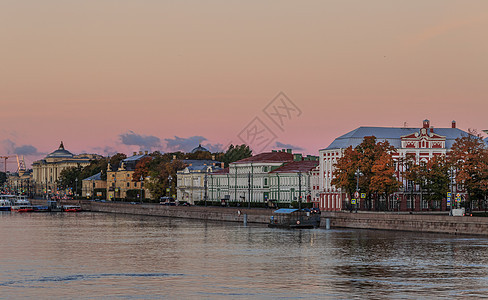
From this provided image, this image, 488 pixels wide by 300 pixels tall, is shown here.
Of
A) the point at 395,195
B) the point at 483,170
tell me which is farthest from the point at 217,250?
the point at 395,195

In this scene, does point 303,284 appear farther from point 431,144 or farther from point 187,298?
point 431,144

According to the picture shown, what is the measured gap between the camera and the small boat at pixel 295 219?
121m

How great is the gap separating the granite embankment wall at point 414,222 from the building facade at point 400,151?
2104 cm

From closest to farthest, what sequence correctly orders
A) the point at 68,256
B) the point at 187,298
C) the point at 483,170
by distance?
1. the point at 187,298
2. the point at 68,256
3. the point at 483,170

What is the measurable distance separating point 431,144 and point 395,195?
34.6 ft

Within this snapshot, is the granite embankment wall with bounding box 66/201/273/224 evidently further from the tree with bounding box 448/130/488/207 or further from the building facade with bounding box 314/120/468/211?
the tree with bounding box 448/130/488/207

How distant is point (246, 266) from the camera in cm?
7112

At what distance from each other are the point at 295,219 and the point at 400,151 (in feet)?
101

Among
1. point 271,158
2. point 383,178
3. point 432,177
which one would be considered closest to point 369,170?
point 383,178

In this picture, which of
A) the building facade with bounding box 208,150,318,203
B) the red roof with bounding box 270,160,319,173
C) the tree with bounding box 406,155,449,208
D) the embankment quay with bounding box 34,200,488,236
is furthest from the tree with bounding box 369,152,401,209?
the red roof with bounding box 270,160,319,173

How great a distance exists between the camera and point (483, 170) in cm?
11612

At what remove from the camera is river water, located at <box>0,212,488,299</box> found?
185 feet

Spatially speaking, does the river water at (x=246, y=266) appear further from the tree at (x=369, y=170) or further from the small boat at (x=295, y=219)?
the tree at (x=369, y=170)

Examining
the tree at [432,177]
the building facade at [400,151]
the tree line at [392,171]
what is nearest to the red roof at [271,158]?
the building facade at [400,151]
